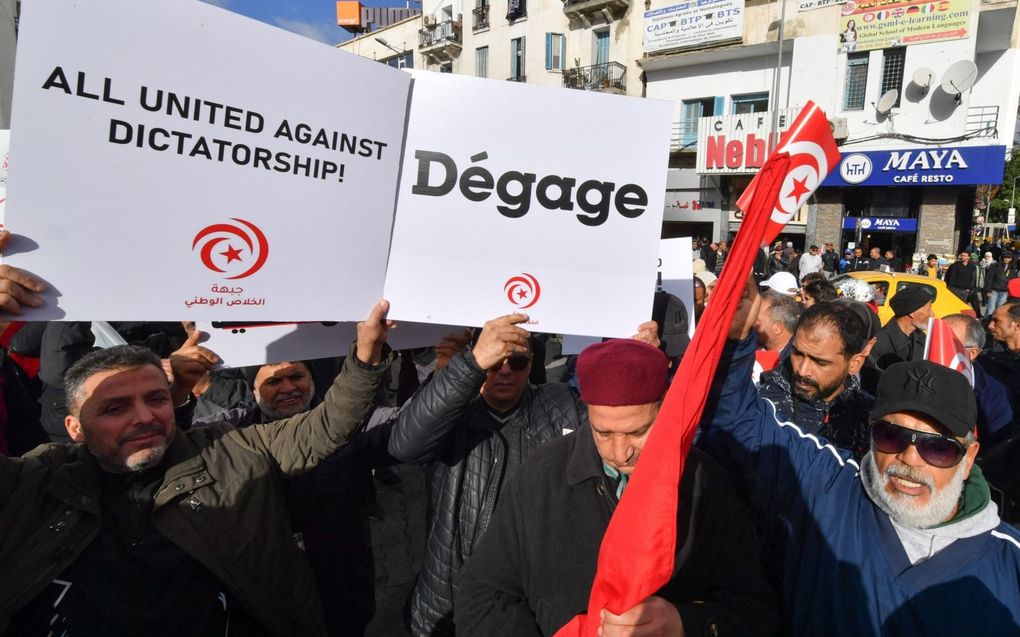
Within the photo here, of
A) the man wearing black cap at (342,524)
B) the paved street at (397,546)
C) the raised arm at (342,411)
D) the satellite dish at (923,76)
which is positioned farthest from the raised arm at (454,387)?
the satellite dish at (923,76)

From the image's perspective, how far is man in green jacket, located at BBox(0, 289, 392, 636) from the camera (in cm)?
176

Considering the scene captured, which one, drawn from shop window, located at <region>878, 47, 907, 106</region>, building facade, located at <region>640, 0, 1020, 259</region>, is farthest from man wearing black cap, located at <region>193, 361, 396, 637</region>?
shop window, located at <region>878, 47, 907, 106</region>

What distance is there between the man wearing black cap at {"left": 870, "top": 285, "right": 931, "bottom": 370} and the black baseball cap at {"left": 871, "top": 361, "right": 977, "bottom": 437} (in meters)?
3.20

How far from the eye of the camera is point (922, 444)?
1.74 meters

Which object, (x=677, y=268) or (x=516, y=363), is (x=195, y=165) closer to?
(x=516, y=363)

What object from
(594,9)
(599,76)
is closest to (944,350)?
(599,76)

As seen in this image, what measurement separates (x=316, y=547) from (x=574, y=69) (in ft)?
93.4

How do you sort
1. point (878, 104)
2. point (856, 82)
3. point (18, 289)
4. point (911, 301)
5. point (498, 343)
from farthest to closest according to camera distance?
point (856, 82)
point (878, 104)
point (911, 301)
point (498, 343)
point (18, 289)

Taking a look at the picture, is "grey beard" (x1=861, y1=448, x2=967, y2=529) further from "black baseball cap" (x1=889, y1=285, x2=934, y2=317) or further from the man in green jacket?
"black baseball cap" (x1=889, y1=285, x2=934, y2=317)

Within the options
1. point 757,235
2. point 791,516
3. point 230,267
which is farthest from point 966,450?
point 230,267

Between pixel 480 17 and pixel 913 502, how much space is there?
1369 inches

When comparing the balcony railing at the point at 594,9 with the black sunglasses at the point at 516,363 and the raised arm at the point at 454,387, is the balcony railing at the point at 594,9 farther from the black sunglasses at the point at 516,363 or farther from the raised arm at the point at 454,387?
the raised arm at the point at 454,387

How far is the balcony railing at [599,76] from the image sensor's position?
26.3 m

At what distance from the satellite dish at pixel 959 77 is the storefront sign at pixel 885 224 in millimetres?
4170
